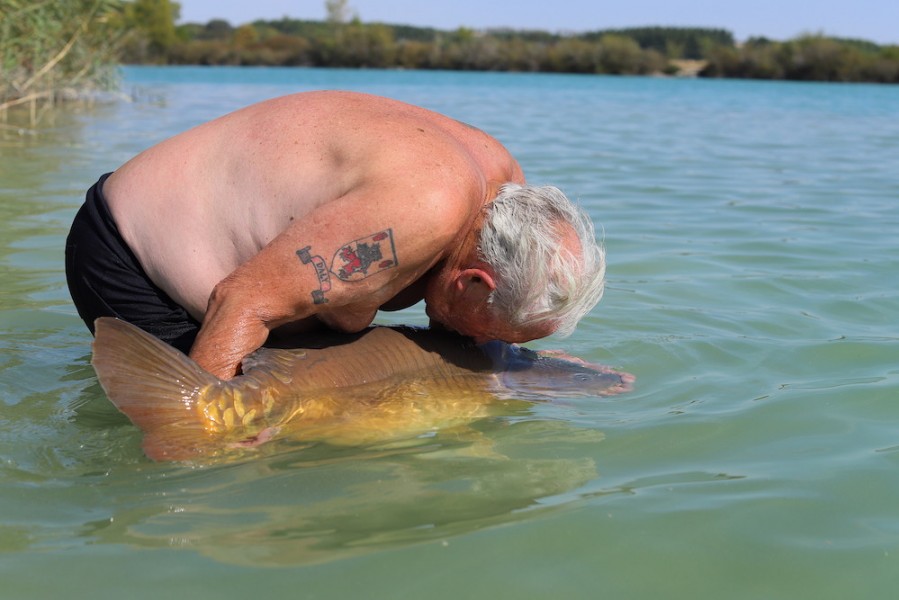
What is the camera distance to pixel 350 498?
273cm

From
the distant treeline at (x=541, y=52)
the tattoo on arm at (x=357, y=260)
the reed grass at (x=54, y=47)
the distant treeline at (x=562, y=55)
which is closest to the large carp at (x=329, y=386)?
the tattoo on arm at (x=357, y=260)

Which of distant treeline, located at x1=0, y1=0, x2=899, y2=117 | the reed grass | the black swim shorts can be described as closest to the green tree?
distant treeline, located at x1=0, y1=0, x2=899, y2=117

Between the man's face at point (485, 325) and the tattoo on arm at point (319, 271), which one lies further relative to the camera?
the man's face at point (485, 325)

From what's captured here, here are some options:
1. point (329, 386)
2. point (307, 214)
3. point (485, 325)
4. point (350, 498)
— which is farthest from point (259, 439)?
point (485, 325)

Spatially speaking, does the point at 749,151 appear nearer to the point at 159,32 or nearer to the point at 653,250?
the point at 653,250

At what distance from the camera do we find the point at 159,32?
59.3 metres

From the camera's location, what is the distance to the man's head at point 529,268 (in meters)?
3.10

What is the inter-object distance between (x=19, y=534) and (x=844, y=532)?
2064mm

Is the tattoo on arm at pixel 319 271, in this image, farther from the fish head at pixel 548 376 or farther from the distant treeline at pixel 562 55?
the distant treeline at pixel 562 55

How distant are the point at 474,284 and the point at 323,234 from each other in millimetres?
566

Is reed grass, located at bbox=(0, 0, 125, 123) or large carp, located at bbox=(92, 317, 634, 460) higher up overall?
reed grass, located at bbox=(0, 0, 125, 123)

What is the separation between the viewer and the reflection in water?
2.46 metres

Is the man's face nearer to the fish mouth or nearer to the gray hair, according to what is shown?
the gray hair

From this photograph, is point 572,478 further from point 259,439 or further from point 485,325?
point 259,439
